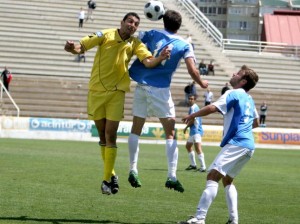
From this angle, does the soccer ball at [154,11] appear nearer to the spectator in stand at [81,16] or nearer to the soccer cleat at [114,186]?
the soccer cleat at [114,186]

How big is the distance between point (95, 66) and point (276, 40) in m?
58.6

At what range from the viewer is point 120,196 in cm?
1363

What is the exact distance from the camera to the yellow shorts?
12.4 metres

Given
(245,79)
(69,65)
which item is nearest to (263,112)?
(69,65)

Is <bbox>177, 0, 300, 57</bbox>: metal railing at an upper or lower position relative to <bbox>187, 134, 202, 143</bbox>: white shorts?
upper

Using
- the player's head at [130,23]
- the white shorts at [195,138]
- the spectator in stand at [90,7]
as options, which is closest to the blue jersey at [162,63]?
the player's head at [130,23]

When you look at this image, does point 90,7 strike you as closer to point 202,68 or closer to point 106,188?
point 202,68

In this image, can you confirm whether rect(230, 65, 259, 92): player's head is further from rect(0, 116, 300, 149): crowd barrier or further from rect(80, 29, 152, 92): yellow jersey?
rect(0, 116, 300, 149): crowd barrier

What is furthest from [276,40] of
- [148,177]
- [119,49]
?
[119,49]

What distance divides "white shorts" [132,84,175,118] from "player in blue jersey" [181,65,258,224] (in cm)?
196

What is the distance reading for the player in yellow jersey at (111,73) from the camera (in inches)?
485

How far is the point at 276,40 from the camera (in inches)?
2744

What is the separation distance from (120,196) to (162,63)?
2559mm

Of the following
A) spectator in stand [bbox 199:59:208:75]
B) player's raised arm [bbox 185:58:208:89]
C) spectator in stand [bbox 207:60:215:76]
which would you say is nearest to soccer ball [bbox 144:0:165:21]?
player's raised arm [bbox 185:58:208:89]
